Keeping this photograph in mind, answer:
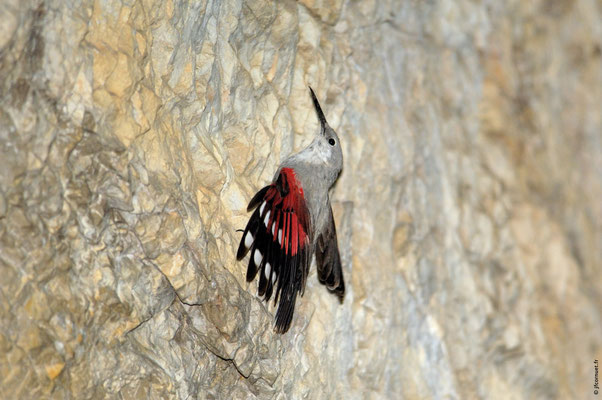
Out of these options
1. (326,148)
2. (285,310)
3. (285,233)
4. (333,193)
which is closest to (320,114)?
(326,148)

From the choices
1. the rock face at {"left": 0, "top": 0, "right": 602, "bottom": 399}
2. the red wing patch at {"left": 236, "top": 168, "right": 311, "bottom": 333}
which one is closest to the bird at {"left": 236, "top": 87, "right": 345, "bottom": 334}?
the red wing patch at {"left": 236, "top": 168, "right": 311, "bottom": 333}

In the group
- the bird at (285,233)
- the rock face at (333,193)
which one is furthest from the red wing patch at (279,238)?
Answer: the rock face at (333,193)

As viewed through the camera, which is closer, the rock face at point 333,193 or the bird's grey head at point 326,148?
the rock face at point 333,193

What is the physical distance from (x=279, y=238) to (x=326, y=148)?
0.49 meters

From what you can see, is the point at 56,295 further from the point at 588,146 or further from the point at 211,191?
the point at 588,146

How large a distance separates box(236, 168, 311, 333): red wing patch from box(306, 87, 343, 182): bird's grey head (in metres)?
0.25

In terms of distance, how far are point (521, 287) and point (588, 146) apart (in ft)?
2.96

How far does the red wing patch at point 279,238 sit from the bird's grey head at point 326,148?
25 cm

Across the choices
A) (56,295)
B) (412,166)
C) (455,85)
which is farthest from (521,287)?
(56,295)

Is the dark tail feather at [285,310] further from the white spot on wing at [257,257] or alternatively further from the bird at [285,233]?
the white spot on wing at [257,257]

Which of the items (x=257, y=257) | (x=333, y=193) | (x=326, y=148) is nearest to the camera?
(x=257, y=257)

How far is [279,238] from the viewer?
2137 mm

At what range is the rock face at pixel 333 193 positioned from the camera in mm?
1730

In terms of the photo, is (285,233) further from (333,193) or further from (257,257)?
(333,193)
